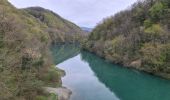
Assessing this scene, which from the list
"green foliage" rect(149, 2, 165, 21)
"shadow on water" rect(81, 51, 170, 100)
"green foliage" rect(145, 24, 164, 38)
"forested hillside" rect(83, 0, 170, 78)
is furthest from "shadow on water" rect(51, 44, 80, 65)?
"green foliage" rect(149, 2, 165, 21)

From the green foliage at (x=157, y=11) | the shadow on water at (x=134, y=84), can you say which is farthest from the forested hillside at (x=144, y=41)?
the shadow on water at (x=134, y=84)

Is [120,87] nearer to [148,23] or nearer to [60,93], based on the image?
[60,93]

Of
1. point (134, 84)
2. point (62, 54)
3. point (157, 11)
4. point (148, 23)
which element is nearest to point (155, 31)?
point (148, 23)

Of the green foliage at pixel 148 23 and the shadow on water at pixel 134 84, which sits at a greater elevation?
the green foliage at pixel 148 23

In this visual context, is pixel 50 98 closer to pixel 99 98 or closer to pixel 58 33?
pixel 99 98

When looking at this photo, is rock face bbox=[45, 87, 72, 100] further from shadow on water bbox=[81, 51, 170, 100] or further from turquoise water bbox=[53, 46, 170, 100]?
shadow on water bbox=[81, 51, 170, 100]

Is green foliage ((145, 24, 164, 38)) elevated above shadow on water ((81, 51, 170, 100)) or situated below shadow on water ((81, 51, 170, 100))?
above

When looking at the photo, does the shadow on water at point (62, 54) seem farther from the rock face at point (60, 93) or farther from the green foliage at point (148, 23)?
the rock face at point (60, 93)
